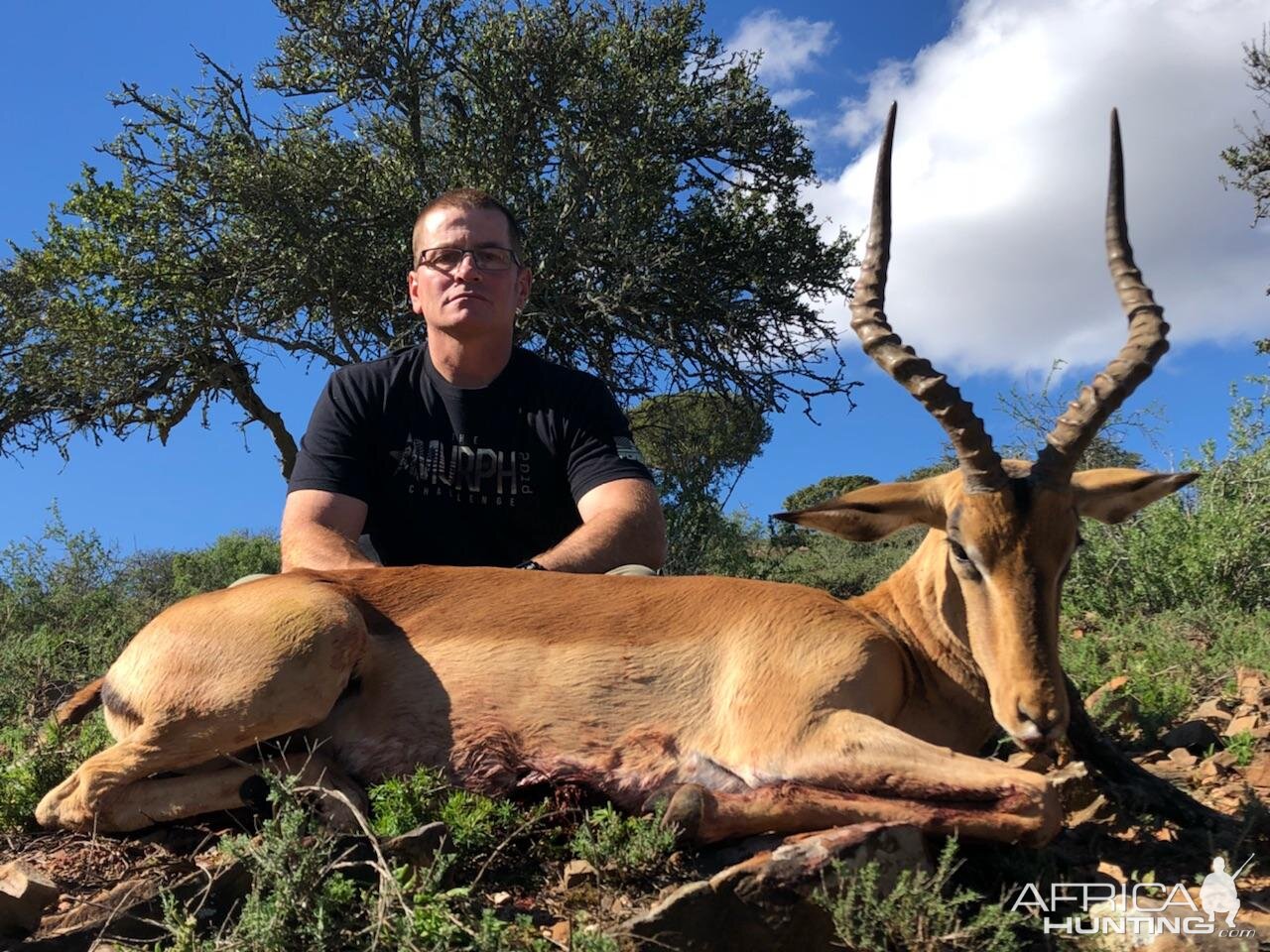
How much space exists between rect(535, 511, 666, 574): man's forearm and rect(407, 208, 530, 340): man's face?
125cm

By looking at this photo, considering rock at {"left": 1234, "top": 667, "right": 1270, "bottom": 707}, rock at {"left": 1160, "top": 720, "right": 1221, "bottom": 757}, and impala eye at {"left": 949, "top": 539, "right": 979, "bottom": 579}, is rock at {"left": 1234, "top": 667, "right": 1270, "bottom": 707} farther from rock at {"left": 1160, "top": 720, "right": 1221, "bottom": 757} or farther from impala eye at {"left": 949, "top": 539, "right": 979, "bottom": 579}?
impala eye at {"left": 949, "top": 539, "right": 979, "bottom": 579}

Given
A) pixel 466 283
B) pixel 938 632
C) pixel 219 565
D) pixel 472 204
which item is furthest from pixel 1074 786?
pixel 219 565

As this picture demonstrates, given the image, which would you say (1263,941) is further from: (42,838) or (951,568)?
(42,838)

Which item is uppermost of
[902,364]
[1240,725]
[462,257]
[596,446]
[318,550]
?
[462,257]

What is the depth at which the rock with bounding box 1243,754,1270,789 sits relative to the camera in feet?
13.3

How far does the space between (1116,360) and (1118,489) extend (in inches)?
19.0

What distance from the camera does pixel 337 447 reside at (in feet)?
17.4

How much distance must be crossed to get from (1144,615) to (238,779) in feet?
19.6

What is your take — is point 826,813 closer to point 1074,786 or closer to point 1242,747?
point 1074,786

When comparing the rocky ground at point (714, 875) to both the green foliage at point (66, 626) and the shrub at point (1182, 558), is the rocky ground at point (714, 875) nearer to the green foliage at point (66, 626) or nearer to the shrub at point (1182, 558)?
the green foliage at point (66, 626)

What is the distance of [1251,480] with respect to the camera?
27.8 feet

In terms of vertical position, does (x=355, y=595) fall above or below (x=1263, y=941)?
above

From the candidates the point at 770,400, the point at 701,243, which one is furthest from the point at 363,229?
the point at 770,400

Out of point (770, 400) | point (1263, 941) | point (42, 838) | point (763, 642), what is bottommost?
point (1263, 941)
